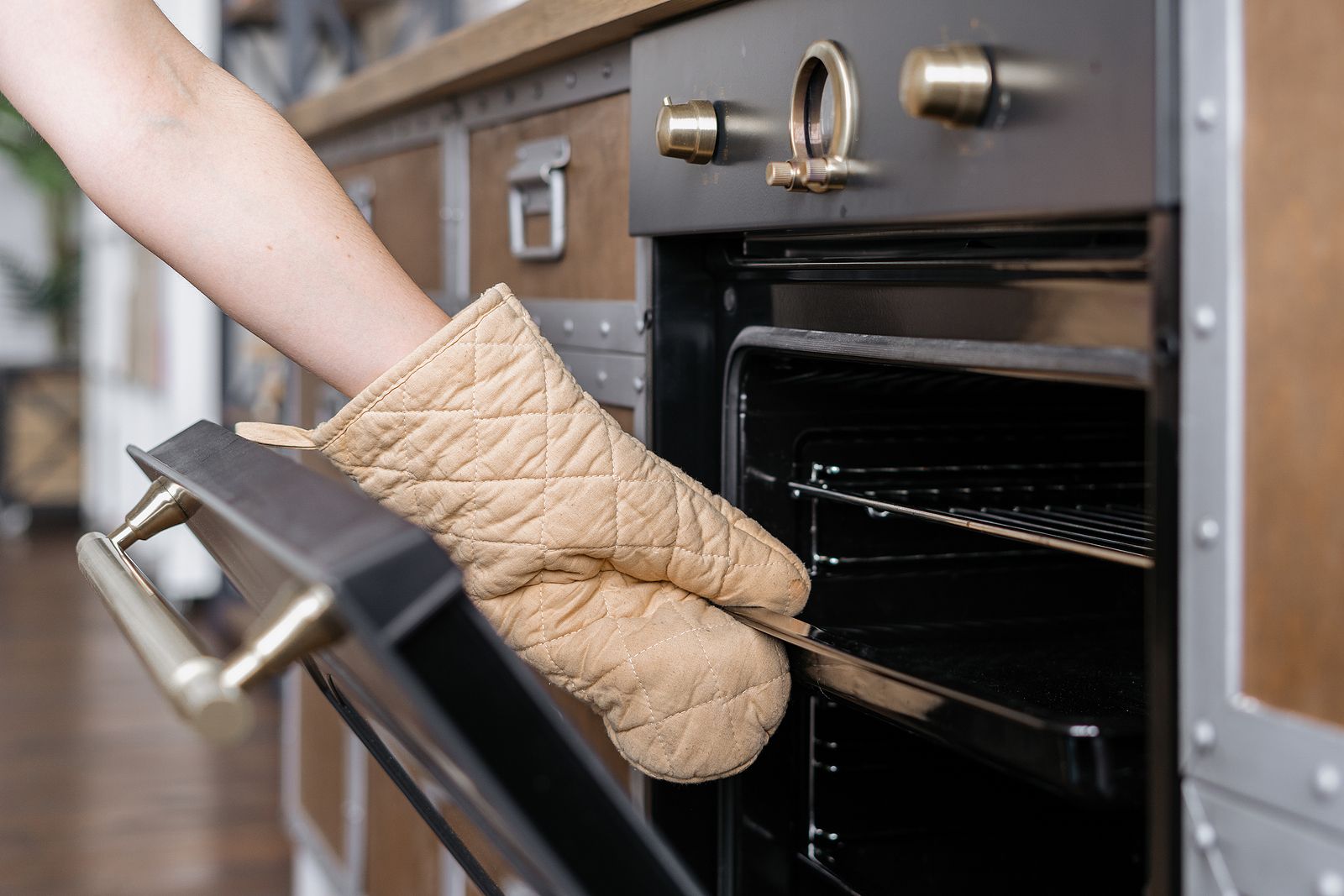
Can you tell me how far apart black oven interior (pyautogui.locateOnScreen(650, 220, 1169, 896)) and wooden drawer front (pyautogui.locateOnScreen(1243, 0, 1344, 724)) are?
0.96 ft

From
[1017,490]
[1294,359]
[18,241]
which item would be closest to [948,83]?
[1294,359]

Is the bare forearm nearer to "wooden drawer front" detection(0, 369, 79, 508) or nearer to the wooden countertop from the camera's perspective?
the wooden countertop

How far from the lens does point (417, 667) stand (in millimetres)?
463

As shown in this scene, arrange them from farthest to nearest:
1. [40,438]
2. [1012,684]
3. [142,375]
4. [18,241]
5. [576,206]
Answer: [18,241] → [40,438] → [142,375] → [576,206] → [1012,684]

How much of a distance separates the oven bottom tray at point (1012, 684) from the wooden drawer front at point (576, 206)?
1.15ft

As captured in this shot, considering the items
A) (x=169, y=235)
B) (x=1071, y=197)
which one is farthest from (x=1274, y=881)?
(x=169, y=235)

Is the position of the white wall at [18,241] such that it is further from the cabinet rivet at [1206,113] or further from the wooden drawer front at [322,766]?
the cabinet rivet at [1206,113]

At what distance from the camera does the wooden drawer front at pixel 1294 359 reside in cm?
47

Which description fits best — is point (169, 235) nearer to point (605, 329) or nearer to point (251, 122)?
point (251, 122)

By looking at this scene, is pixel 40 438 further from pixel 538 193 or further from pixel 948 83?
pixel 948 83

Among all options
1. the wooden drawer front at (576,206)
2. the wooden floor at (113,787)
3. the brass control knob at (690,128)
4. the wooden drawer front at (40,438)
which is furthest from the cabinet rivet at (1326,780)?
the wooden drawer front at (40,438)

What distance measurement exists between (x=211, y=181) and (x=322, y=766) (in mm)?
1409

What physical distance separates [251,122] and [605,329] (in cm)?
36

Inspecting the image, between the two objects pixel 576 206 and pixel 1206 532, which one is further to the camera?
pixel 576 206
